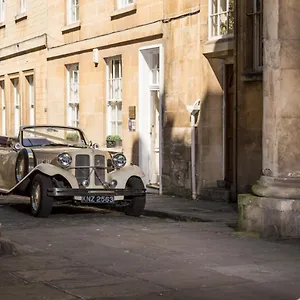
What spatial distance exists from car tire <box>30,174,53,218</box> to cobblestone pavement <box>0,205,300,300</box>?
0.72 metres

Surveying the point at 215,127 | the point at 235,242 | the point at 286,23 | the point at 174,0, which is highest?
the point at 174,0

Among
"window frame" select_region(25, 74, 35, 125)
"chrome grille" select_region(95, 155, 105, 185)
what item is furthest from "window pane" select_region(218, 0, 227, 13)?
"window frame" select_region(25, 74, 35, 125)

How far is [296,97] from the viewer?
12.5m

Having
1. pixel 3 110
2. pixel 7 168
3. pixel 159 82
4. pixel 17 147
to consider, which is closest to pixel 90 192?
pixel 17 147

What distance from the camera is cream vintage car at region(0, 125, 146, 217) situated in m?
15.4

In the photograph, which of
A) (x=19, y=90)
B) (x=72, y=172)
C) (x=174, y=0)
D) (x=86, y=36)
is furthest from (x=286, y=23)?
(x=19, y=90)

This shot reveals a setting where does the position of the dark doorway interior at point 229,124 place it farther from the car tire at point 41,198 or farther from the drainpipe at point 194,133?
the car tire at point 41,198

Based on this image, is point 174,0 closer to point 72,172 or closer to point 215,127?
point 215,127

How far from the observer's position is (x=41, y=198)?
15.3 meters

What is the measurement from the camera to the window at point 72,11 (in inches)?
1005

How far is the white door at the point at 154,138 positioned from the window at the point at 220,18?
319 centimetres

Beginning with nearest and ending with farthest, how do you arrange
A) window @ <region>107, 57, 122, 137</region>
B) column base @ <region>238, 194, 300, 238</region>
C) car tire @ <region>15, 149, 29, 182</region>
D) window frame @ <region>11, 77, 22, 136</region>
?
column base @ <region>238, 194, 300, 238</region>, car tire @ <region>15, 149, 29, 182</region>, window @ <region>107, 57, 122, 137</region>, window frame @ <region>11, 77, 22, 136</region>

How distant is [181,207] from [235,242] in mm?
5104

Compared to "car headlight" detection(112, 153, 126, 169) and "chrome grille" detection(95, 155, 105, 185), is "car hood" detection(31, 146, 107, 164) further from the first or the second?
"car headlight" detection(112, 153, 126, 169)
